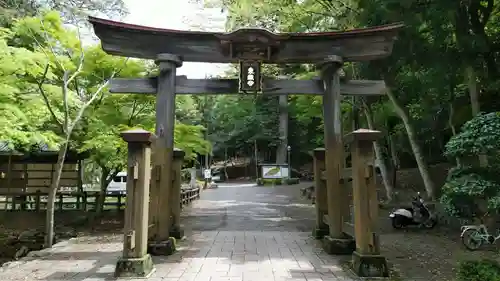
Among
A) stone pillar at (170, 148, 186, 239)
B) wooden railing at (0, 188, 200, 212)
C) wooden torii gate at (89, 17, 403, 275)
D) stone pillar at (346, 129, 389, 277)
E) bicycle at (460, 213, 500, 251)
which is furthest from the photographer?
wooden railing at (0, 188, 200, 212)

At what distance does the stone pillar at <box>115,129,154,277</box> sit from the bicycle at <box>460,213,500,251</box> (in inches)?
256

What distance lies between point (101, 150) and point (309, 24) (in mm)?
9477

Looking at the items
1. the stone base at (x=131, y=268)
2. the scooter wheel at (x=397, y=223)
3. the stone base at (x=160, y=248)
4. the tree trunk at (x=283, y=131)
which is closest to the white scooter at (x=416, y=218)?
the scooter wheel at (x=397, y=223)

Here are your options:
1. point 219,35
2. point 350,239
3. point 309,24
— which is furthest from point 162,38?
point 309,24

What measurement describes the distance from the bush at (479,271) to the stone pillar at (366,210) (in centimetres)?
140

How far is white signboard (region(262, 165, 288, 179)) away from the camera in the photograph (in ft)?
110

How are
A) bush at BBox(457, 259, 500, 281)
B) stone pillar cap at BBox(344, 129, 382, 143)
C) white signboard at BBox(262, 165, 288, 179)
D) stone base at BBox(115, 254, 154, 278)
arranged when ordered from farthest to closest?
1. white signboard at BBox(262, 165, 288, 179)
2. stone pillar cap at BBox(344, 129, 382, 143)
3. stone base at BBox(115, 254, 154, 278)
4. bush at BBox(457, 259, 500, 281)

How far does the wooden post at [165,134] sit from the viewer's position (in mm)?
7102

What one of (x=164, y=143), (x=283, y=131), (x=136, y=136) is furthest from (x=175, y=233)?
(x=283, y=131)

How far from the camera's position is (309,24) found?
15.7m

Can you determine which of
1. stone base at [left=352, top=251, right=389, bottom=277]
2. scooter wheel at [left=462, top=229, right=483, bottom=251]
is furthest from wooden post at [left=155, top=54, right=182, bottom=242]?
scooter wheel at [left=462, top=229, right=483, bottom=251]

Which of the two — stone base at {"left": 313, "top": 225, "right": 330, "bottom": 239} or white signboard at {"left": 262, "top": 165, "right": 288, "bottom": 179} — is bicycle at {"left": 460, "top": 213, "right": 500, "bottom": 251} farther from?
white signboard at {"left": 262, "top": 165, "right": 288, "bottom": 179}

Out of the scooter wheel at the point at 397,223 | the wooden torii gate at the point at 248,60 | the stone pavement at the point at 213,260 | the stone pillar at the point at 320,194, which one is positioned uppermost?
the wooden torii gate at the point at 248,60

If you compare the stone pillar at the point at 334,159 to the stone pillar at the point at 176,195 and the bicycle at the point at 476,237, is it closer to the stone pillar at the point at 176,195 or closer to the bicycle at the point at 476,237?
the bicycle at the point at 476,237
